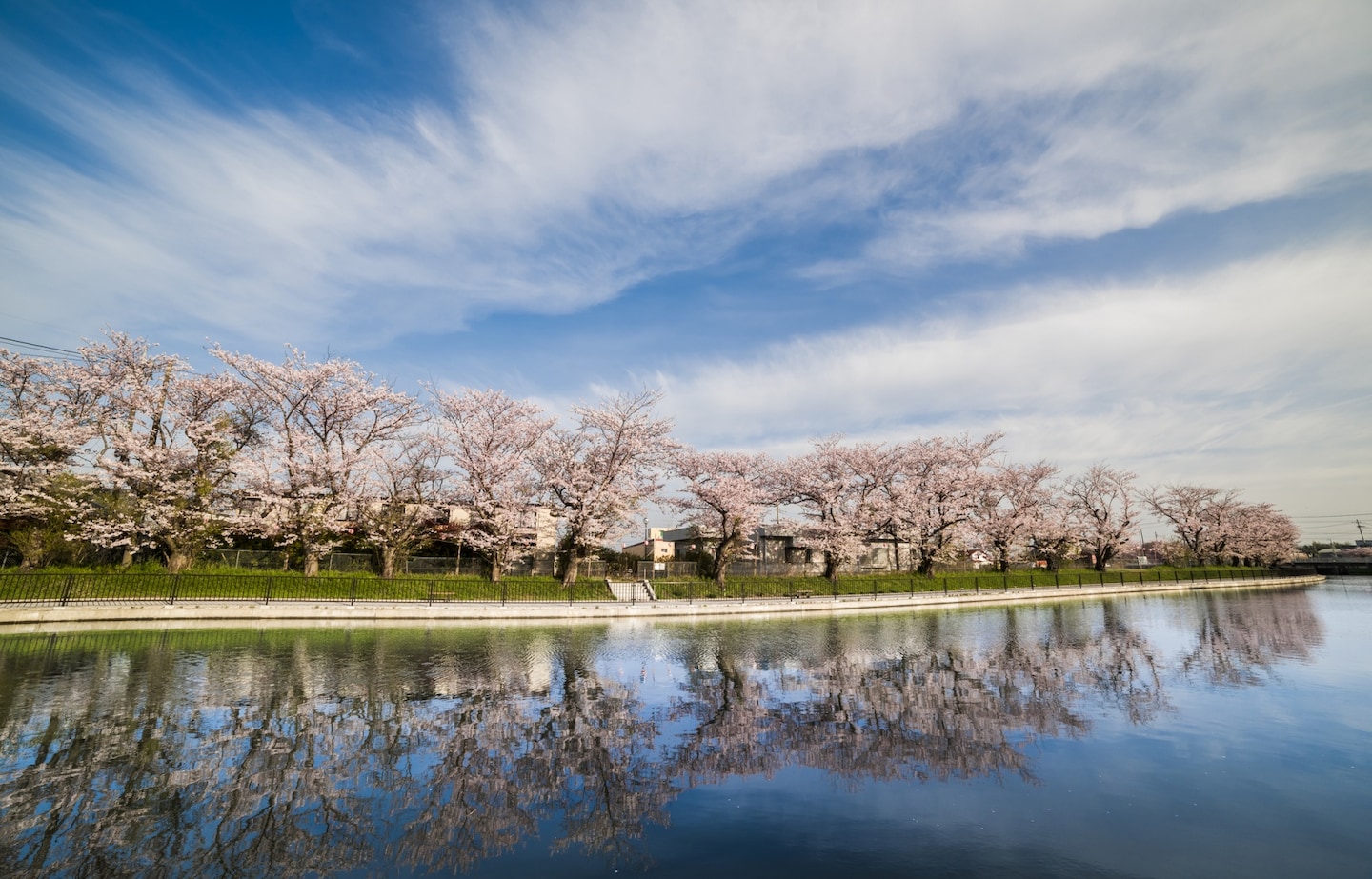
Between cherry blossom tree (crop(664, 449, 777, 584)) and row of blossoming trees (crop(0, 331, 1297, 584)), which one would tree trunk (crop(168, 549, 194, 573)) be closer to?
row of blossoming trees (crop(0, 331, 1297, 584))

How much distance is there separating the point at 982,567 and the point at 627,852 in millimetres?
66024

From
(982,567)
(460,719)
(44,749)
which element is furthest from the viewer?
(982,567)

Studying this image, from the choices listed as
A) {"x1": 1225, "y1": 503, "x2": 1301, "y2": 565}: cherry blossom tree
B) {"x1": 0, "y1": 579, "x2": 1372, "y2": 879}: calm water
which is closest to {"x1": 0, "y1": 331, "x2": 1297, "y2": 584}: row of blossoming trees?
{"x1": 0, "y1": 579, "x2": 1372, "y2": 879}: calm water

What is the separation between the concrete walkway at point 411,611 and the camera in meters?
21.9

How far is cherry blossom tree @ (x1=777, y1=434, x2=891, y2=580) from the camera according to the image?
51.0 metres

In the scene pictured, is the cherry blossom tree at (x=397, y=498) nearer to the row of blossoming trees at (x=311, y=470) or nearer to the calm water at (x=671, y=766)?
the row of blossoming trees at (x=311, y=470)

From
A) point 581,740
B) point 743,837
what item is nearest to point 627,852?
point 743,837

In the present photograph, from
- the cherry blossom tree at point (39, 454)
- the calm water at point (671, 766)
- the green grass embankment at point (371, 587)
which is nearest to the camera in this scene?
the calm water at point (671, 766)

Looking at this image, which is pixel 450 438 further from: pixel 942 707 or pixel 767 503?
pixel 942 707

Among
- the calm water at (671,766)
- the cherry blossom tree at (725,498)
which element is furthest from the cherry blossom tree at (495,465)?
the calm water at (671,766)

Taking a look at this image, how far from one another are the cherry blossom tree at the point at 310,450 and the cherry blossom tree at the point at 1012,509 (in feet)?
167

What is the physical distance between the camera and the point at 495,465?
124 feet

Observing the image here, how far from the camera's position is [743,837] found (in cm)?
699

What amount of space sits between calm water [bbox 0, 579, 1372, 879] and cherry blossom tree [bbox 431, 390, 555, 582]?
18.5 meters
